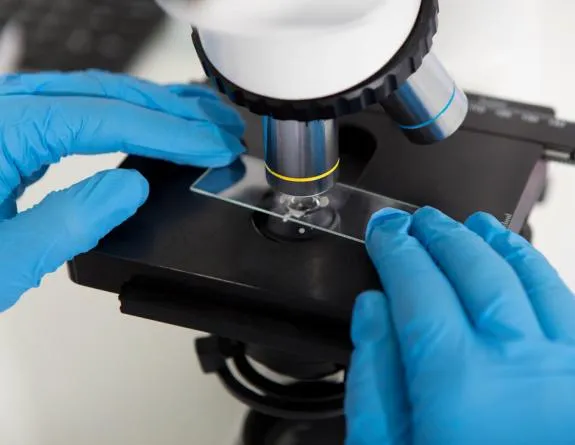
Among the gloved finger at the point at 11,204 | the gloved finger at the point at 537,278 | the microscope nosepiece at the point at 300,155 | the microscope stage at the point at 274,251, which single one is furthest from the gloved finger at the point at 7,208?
the gloved finger at the point at 537,278

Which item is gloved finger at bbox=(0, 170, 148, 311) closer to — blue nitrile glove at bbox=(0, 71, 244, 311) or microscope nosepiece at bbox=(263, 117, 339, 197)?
blue nitrile glove at bbox=(0, 71, 244, 311)

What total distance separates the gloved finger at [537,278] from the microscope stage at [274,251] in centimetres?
6

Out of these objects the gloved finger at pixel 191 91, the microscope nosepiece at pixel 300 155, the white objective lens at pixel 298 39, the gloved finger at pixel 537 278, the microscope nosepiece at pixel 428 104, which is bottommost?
the gloved finger at pixel 191 91

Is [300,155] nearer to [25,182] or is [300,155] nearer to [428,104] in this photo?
[428,104]

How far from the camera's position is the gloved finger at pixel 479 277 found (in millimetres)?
456

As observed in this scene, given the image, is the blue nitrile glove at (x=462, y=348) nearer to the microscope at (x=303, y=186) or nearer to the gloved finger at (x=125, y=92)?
the microscope at (x=303, y=186)

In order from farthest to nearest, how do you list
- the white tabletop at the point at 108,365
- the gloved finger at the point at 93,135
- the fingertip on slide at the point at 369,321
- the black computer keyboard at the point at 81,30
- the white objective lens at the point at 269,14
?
Answer: the black computer keyboard at the point at 81,30, the white tabletop at the point at 108,365, the gloved finger at the point at 93,135, the fingertip on slide at the point at 369,321, the white objective lens at the point at 269,14

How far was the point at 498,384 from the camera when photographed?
0.44m

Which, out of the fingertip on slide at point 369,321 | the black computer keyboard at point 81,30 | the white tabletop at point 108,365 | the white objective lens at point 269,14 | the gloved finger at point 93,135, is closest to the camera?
the white objective lens at point 269,14

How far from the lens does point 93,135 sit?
624 mm

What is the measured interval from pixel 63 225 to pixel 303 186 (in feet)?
0.58

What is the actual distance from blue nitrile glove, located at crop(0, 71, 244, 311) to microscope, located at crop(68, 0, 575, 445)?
22mm

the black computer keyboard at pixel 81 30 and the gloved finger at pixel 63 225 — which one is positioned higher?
the gloved finger at pixel 63 225

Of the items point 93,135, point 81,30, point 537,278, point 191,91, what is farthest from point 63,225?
point 81,30
